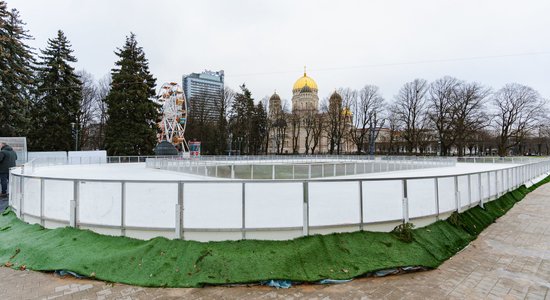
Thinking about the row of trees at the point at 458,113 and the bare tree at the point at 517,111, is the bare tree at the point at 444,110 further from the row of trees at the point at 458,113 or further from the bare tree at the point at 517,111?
the bare tree at the point at 517,111

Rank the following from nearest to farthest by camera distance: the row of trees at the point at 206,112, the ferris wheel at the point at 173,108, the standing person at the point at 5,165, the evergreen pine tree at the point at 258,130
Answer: the standing person at the point at 5,165, the row of trees at the point at 206,112, the ferris wheel at the point at 173,108, the evergreen pine tree at the point at 258,130

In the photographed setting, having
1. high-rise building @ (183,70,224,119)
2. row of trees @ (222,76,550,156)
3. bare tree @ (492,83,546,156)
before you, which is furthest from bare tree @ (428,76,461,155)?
high-rise building @ (183,70,224,119)

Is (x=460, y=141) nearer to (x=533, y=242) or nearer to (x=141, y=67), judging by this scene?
(x=533, y=242)

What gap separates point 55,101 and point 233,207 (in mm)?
43231

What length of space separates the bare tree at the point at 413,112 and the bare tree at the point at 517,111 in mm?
12461

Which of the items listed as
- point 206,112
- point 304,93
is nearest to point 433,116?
point 206,112

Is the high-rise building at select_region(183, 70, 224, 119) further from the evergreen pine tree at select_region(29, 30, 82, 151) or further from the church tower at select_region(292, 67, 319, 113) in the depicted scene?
the church tower at select_region(292, 67, 319, 113)

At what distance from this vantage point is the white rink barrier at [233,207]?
5.34 metres

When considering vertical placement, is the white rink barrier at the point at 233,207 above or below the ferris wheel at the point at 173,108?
below

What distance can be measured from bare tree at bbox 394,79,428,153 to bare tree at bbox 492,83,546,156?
40.9ft

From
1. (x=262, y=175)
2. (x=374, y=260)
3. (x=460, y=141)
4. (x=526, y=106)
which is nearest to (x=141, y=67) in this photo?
(x=262, y=175)

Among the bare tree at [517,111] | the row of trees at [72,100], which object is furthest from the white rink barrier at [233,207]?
the bare tree at [517,111]

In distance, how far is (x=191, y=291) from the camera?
158 inches

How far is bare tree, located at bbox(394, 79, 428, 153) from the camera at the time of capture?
2068 inches
